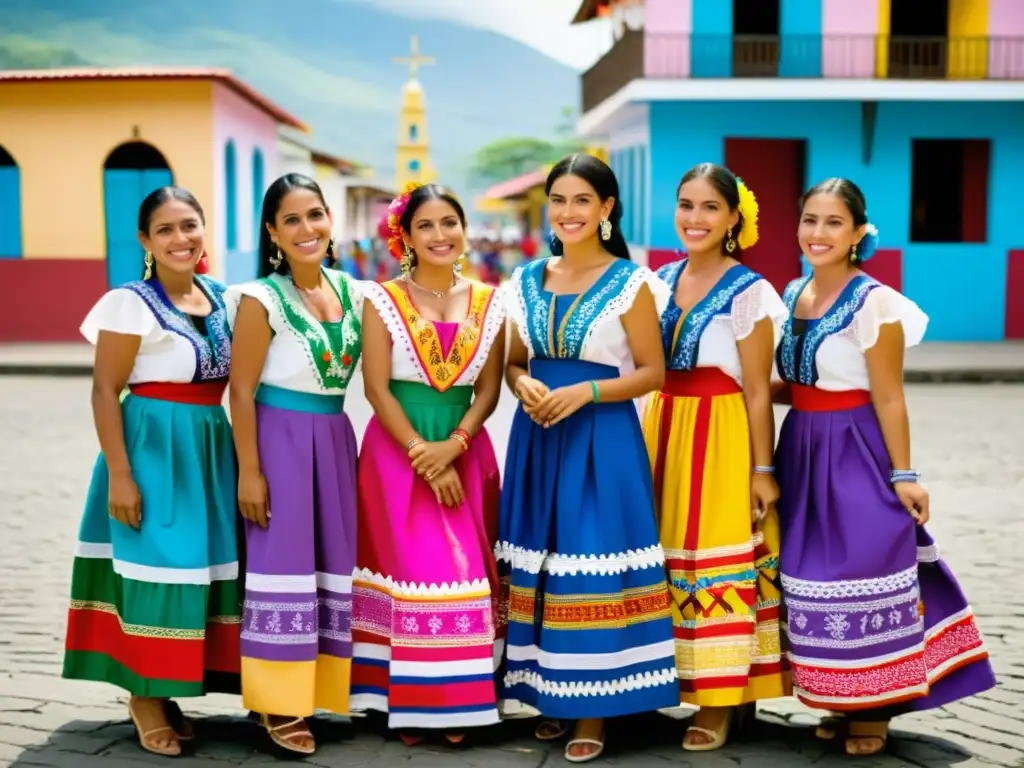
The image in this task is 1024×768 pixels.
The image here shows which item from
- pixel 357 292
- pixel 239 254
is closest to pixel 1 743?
pixel 357 292

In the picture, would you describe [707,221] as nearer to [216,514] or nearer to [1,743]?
[216,514]

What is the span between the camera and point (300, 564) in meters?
4.29

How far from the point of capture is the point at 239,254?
74.6 ft

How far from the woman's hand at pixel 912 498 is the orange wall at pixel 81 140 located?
17282 mm

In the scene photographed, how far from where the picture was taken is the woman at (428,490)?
430cm

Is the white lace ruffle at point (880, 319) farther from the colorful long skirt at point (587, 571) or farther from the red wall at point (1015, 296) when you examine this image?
the red wall at point (1015, 296)

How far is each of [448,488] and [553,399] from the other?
0.48 metres

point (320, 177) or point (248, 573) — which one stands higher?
point (320, 177)

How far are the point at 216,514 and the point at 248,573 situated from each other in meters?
0.22

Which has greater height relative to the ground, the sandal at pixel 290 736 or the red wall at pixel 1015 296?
the red wall at pixel 1015 296

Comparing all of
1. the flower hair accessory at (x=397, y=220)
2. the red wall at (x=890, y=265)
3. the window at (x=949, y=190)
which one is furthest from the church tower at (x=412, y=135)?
the flower hair accessory at (x=397, y=220)

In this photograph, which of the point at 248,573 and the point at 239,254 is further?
the point at 239,254

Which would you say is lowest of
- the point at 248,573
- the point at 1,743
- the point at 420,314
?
the point at 1,743

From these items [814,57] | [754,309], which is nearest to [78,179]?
[814,57]
